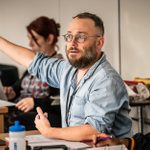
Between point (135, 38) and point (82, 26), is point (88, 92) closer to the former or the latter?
point (82, 26)

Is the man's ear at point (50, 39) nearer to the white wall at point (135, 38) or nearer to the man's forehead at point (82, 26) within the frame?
the white wall at point (135, 38)

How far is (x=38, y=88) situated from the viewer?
395 cm

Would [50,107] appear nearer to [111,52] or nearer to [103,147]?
[103,147]

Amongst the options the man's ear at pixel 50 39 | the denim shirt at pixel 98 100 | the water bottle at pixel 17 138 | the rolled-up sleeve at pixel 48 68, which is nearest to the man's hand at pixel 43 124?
the denim shirt at pixel 98 100

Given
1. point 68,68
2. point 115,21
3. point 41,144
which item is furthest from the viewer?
point 115,21

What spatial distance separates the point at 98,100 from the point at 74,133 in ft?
0.70

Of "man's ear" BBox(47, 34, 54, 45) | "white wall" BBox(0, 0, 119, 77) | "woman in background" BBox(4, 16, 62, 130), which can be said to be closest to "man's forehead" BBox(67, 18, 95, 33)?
"woman in background" BBox(4, 16, 62, 130)

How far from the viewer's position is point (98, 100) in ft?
6.81

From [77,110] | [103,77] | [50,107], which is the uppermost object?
[103,77]

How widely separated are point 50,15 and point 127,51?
1.71 meters

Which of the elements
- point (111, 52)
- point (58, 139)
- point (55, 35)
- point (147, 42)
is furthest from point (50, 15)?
point (58, 139)

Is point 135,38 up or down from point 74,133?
up

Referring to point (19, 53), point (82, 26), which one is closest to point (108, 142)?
point (82, 26)

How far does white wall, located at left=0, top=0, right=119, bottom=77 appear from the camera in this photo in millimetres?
5320
